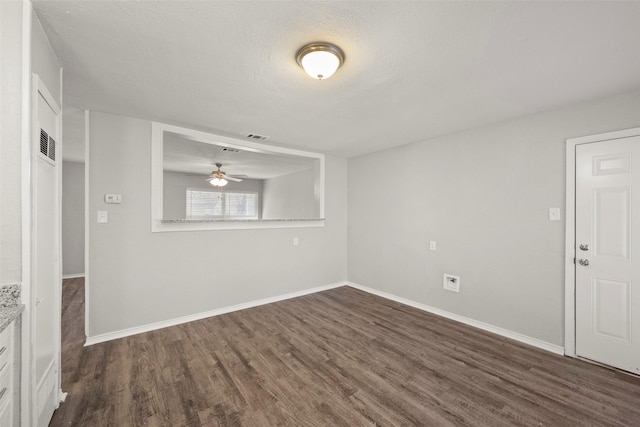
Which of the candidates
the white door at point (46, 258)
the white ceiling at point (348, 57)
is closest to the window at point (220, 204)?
the white ceiling at point (348, 57)

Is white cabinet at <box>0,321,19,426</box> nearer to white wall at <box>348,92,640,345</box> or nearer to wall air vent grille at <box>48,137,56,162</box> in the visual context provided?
Answer: wall air vent grille at <box>48,137,56,162</box>

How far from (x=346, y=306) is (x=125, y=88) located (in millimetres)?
3517

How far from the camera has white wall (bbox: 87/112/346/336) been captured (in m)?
2.78

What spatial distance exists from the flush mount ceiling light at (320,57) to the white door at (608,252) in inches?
99.4

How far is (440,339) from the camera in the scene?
285 centimetres

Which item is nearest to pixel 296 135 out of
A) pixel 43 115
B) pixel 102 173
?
pixel 102 173

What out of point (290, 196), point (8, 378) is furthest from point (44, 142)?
point (290, 196)

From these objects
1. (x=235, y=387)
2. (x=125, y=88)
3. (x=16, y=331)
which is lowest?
(x=235, y=387)

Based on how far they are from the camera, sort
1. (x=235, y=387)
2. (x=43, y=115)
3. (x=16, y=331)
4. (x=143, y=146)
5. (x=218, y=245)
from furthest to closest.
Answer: (x=218, y=245) < (x=143, y=146) < (x=235, y=387) < (x=43, y=115) < (x=16, y=331)

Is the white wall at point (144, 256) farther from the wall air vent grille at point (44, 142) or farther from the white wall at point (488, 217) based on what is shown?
the white wall at point (488, 217)

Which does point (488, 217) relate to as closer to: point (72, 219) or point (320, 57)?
point (320, 57)

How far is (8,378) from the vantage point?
4.03 feet

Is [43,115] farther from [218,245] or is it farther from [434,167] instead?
[434,167]

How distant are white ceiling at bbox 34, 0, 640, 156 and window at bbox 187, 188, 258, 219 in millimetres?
5673
